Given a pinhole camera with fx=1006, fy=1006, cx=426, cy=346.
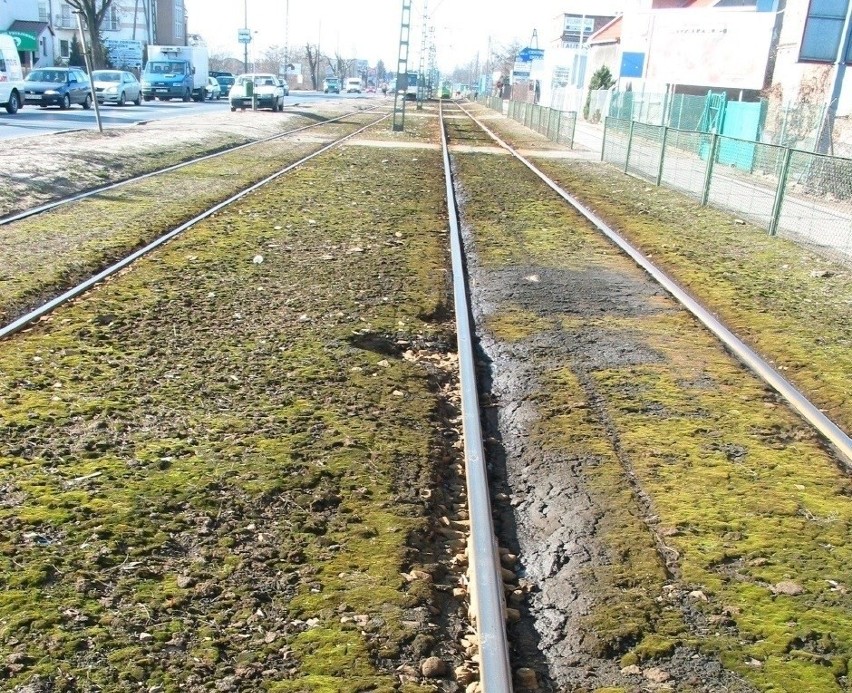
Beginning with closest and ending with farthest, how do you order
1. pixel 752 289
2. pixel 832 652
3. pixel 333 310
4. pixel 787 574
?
pixel 832 652
pixel 787 574
pixel 333 310
pixel 752 289

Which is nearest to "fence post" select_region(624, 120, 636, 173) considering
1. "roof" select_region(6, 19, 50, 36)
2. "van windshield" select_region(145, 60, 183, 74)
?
"van windshield" select_region(145, 60, 183, 74)

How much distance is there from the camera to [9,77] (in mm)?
33906

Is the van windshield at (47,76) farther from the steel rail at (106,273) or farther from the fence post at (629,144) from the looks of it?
the steel rail at (106,273)

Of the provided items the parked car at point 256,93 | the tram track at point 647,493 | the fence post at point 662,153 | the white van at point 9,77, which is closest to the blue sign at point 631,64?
the parked car at point 256,93

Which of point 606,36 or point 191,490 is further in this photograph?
point 606,36

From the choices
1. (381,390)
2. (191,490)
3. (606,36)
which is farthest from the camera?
(606,36)

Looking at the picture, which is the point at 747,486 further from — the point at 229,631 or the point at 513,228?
the point at 513,228

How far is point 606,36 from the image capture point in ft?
219

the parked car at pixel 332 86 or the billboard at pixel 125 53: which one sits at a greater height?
the billboard at pixel 125 53

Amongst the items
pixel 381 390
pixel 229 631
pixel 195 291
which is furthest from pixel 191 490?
pixel 195 291

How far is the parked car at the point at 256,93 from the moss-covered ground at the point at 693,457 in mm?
39614

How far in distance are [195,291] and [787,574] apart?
19.6 feet

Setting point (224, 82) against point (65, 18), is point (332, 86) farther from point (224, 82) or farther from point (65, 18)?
point (224, 82)

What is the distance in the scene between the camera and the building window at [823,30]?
27641mm
